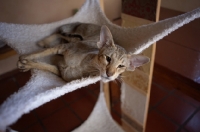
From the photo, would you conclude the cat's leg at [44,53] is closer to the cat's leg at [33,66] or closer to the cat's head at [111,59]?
the cat's leg at [33,66]

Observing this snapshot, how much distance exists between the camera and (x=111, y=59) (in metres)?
0.66

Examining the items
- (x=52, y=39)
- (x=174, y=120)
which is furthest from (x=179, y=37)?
(x=52, y=39)

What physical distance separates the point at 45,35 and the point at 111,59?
1.60 feet

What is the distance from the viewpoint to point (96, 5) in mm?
978

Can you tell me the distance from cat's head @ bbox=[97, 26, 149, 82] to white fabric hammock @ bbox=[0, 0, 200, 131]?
1.4 inches

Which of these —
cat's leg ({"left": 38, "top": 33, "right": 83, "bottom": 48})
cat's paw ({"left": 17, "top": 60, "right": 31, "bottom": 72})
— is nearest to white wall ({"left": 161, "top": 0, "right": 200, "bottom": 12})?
cat's leg ({"left": 38, "top": 33, "right": 83, "bottom": 48})

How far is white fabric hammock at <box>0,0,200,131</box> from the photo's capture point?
419mm

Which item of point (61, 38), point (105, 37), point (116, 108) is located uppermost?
point (105, 37)

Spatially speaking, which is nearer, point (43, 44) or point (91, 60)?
point (91, 60)

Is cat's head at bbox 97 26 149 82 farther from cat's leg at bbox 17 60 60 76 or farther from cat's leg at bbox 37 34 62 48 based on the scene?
cat's leg at bbox 37 34 62 48

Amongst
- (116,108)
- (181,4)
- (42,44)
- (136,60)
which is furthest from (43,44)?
(181,4)

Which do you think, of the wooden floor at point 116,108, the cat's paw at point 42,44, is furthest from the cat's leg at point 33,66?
the wooden floor at point 116,108

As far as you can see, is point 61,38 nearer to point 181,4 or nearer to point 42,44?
point 42,44

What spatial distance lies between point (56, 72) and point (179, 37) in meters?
1.19
